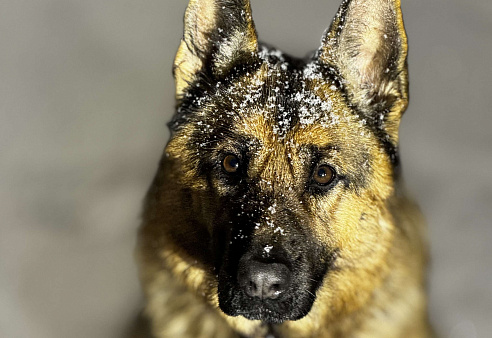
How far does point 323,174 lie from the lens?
154cm

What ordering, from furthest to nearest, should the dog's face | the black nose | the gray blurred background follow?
the gray blurred background, the dog's face, the black nose

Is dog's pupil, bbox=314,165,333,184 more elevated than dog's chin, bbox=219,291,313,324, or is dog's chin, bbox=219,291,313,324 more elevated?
dog's pupil, bbox=314,165,333,184

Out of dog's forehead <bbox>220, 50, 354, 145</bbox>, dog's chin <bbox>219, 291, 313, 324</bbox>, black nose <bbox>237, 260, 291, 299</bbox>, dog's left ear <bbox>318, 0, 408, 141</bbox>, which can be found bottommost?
dog's chin <bbox>219, 291, 313, 324</bbox>

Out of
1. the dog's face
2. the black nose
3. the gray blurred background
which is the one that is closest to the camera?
the black nose

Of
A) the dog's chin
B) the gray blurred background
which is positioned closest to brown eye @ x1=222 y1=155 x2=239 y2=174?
the dog's chin

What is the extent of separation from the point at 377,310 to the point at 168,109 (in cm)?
122

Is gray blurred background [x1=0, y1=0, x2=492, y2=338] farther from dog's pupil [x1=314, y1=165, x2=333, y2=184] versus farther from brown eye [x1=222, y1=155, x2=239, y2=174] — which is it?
dog's pupil [x1=314, y1=165, x2=333, y2=184]

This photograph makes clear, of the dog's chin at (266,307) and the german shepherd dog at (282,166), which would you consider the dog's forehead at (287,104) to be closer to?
the german shepherd dog at (282,166)

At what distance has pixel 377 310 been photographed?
1992mm

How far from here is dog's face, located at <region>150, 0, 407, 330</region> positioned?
4.89 ft

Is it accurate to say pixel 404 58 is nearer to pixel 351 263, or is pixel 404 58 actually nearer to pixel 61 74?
pixel 351 263

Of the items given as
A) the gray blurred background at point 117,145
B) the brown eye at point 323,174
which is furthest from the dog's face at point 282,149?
the gray blurred background at point 117,145

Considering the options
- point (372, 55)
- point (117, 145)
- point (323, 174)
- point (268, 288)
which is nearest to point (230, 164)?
point (323, 174)

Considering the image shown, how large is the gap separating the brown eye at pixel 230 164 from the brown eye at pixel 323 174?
0.25m
